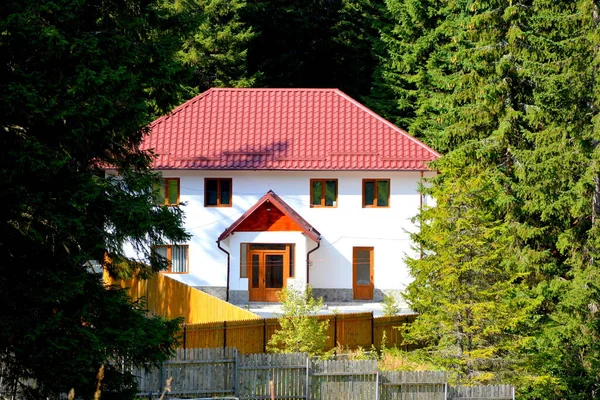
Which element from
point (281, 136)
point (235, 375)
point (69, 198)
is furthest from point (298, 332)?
point (281, 136)

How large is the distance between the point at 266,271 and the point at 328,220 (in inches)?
126

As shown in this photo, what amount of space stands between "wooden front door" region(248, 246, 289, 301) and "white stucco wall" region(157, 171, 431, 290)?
1.20 meters

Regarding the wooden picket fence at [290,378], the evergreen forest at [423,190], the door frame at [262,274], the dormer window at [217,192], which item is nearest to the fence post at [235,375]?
the wooden picket fence at [290,378]

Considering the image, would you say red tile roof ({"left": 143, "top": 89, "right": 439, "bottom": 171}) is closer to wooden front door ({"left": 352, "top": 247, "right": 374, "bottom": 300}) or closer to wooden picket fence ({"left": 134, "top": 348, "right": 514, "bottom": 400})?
wooden front door ({"left": 352, "top": 247, "right": 374, "bottom": 300})

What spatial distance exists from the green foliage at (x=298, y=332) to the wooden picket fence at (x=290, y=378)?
11.1 ft

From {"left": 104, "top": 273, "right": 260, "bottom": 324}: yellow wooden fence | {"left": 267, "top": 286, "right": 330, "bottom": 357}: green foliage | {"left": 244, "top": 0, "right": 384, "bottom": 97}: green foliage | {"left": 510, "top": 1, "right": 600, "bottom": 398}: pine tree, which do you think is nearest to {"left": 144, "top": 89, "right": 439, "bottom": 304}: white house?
{"left": 104, "top": 273, "right": 260, "bottom": 324}: yellow wooden fence

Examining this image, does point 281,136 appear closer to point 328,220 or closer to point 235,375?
point 328,220

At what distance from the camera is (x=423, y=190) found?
94.3ft

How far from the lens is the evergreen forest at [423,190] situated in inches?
620

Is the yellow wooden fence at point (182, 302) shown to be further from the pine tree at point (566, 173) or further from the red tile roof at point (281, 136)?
the pine tree at point (566, 173)

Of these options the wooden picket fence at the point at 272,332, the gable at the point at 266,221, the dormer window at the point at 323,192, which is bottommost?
the wooden picket fence at the point at 272,332

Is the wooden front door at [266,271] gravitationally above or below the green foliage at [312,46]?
below

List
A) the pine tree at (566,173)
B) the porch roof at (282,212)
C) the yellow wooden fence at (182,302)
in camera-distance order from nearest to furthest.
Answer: the pine tree at (566,173) < the yellow wooden fence at (182,302) < the porch roof at (282,212)

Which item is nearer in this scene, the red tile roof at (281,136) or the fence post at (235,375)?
the fence post at (235,375)
